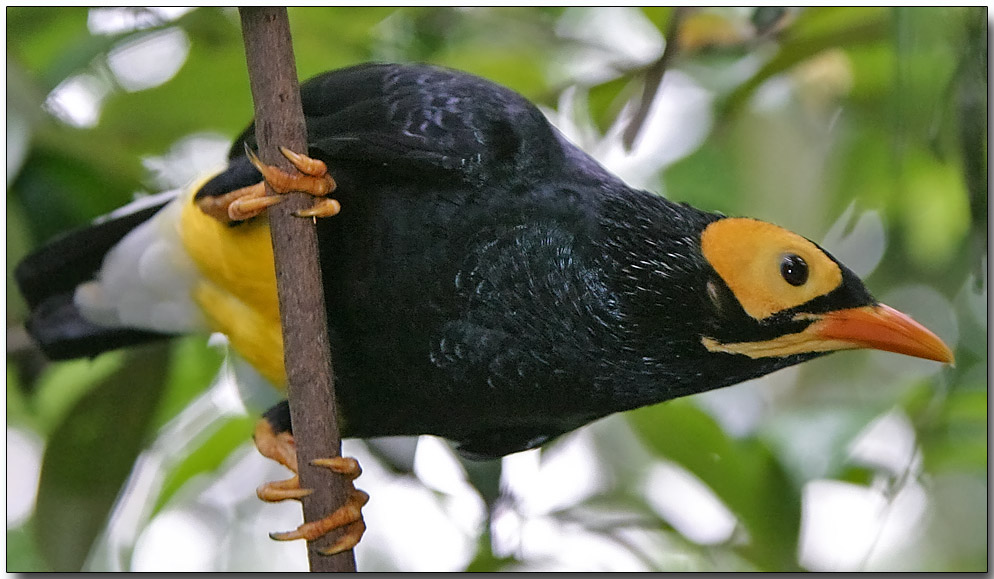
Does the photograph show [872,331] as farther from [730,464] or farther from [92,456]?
[92,456]

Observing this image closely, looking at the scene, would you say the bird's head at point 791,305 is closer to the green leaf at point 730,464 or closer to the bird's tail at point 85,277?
the green leaf at point 730,464

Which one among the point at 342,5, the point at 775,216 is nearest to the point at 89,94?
the point at 342,5

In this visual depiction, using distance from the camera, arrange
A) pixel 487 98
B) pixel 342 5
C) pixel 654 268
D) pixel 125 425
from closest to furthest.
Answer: pixel 654 268 → pixel 487 98 → pixel 342 5 → pixel 125 425

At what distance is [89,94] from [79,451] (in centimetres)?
52

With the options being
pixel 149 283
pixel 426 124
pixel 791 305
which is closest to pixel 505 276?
pixel 426 124

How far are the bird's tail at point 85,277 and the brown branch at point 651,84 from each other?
670 mm

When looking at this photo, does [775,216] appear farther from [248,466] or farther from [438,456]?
[248,466]

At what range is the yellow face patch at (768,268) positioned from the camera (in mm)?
1071

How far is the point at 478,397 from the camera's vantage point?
122cm

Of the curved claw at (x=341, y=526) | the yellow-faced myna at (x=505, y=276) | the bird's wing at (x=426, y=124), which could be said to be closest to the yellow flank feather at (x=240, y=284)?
the yellow-faced myna at (x=505, y=276)

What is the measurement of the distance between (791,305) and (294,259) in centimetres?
52

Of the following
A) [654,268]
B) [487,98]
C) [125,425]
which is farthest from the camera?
[125,425]

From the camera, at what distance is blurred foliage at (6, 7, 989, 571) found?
1357 mm

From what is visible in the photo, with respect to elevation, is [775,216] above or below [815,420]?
above
